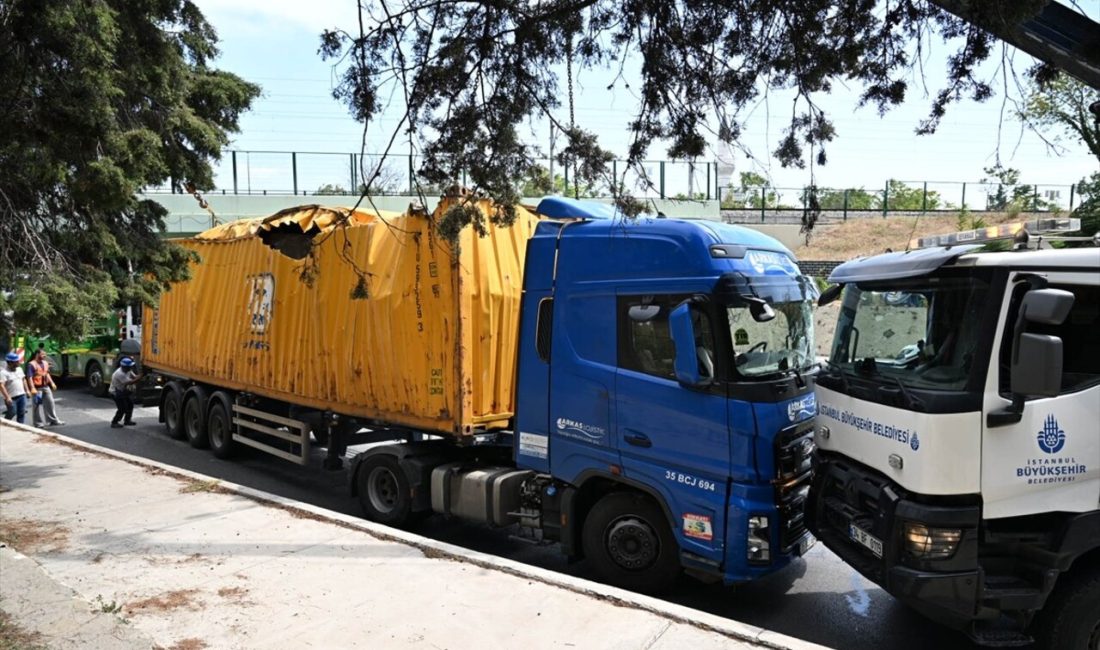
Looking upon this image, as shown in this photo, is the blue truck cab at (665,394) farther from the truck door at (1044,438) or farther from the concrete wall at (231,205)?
the concrete wall at (231,205)

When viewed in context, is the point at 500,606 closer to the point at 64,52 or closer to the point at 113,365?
the point at 64,52

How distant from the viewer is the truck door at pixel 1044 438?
399 cm

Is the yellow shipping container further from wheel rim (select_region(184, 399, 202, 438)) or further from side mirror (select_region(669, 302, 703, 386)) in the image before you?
side mirror (select_region(669, 302, 703, 386))

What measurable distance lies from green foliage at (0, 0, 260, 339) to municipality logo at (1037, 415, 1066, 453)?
698cm

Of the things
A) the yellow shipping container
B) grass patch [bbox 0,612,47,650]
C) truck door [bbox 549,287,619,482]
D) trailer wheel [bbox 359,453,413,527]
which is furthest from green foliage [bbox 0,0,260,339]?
truck door [bbox 549,287,619,482]

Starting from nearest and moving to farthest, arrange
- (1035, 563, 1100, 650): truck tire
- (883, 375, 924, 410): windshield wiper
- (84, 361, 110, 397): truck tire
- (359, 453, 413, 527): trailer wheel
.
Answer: (1035, 563, 1100, 650): truck tire < (883, 375, 924, 410): windshield wiper < (359, 453, 413, 527): trailer wheel < (84, 361, 110, 397): truck tire

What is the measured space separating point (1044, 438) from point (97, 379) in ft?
64.4

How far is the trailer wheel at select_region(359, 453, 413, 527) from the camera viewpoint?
748 centimetres

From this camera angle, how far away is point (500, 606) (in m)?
5.18

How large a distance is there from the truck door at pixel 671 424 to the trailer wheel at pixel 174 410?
30.5 feet

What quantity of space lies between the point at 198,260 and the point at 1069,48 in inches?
395

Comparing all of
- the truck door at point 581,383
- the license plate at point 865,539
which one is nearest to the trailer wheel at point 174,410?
the truck door at point 581,383

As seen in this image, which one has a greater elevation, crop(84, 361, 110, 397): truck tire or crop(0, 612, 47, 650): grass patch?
crop(0, 612, 47, 650): grass patch

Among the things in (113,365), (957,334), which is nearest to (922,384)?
(957,334)
